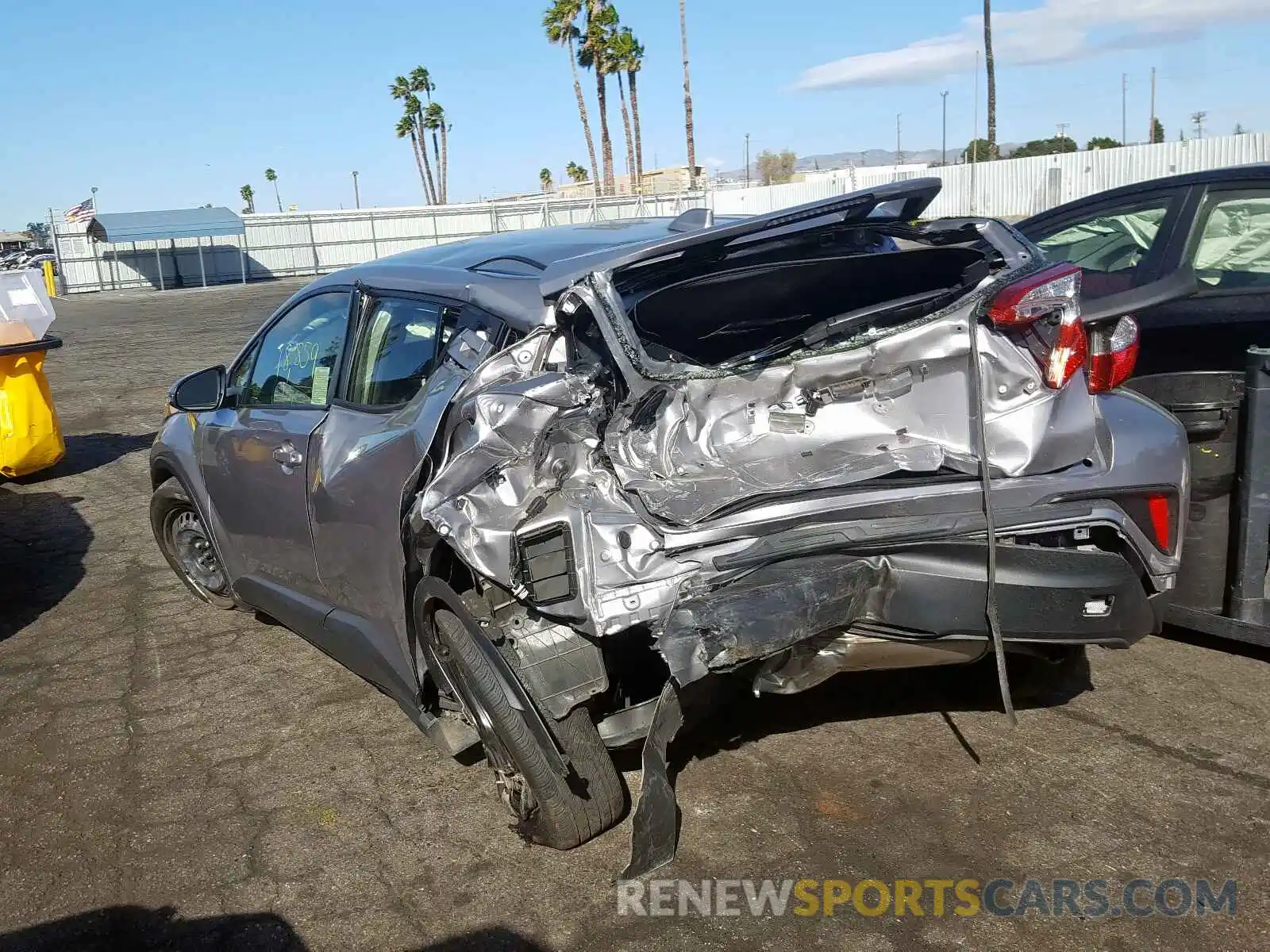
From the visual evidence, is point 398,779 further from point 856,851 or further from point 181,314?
point 181,314

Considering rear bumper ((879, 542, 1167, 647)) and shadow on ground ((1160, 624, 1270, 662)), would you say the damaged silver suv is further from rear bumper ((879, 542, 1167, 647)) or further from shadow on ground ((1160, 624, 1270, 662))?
shadow on ground ((1160, 624, 1270, 662))

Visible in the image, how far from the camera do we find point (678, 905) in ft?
10.4

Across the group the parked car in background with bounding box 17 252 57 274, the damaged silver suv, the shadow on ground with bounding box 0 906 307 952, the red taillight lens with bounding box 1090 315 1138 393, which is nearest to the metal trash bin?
the red taillight lens with bounding box 1090 315 1138 393

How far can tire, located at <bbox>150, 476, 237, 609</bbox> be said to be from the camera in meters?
5.86

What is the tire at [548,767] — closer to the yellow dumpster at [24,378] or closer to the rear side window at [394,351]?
the rear side window at [394,351]

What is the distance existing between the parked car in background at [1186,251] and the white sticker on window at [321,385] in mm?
3216

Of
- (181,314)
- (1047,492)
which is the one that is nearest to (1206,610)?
→ (1047,492)

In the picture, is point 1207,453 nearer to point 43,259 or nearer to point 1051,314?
point 1051,314

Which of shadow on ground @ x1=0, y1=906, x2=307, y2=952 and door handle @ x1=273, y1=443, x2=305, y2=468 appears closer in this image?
shadow on ground @ x1=0, y1=906, x2=307, y2=952

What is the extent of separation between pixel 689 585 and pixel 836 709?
1492 mm

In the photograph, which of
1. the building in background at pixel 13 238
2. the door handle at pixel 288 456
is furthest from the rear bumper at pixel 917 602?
the building in background at pixel 13 238

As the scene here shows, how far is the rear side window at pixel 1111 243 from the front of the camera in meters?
5.52

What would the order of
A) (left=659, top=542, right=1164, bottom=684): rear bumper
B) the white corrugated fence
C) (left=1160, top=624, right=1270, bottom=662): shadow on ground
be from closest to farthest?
1. (left=659, top=542, right=1164, bottom=684): rear bumper
2. (left=1160, top=624, right=1270, bottom=662): shadow on ground
3. the white corrugated fence

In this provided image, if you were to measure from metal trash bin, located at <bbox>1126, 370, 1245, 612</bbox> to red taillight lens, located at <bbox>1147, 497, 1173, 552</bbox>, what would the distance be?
0.92 m
